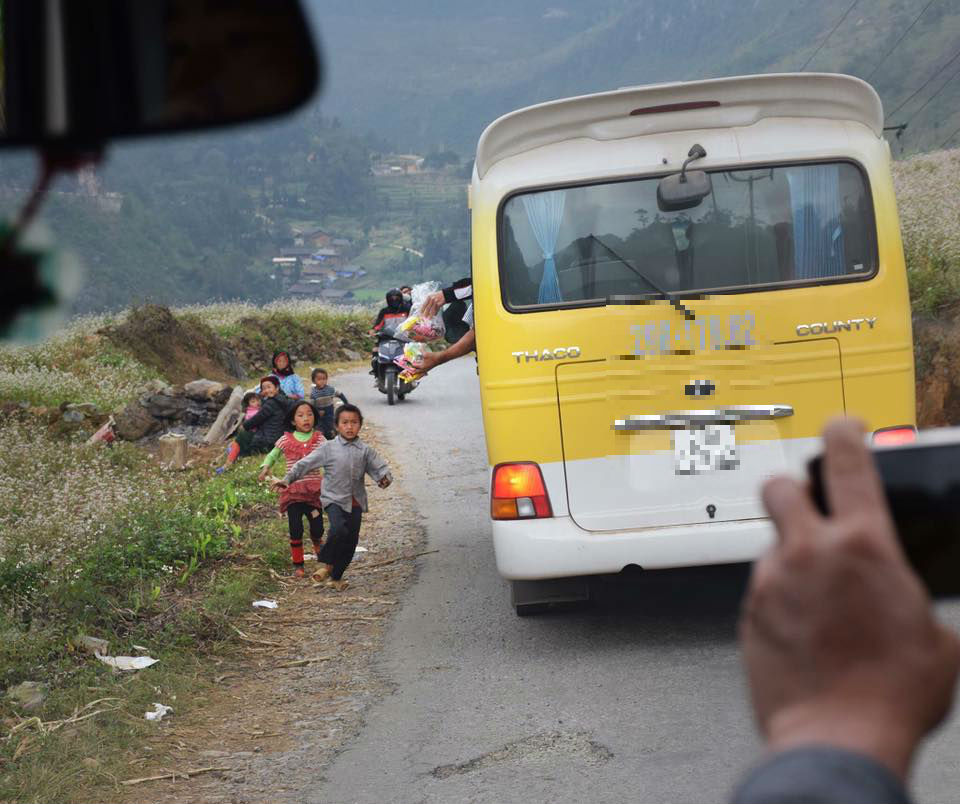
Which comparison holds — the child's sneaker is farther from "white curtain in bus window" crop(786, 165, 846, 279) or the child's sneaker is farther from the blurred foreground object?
the blurred foreground object

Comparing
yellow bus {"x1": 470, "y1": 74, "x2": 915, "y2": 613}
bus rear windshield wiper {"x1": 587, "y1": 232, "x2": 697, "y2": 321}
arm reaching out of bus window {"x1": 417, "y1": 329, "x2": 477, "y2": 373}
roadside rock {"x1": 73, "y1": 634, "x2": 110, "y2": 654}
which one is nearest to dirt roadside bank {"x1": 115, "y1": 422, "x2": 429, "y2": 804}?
roadside rock {"x1": 73, "y1": 634, "x2": 110, "y2": 654}

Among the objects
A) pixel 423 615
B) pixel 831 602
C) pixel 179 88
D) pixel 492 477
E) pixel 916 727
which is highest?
pixel 179 88

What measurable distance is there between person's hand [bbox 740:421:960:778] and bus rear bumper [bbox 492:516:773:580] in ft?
20.2

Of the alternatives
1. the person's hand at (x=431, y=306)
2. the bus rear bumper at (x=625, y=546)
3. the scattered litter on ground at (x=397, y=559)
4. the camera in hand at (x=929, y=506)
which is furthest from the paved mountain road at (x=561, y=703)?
the camera in hand at (x=929, y=506)

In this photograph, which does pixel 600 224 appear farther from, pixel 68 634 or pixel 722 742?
pixel 68 634

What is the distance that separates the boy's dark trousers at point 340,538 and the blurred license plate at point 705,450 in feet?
11.1

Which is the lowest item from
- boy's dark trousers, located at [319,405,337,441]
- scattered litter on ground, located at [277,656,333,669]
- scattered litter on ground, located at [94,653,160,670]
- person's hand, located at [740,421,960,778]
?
scattered litter on ground, located at [277,656,333,669]

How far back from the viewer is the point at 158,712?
6.95 m

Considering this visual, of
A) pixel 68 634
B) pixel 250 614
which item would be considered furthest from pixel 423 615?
pixel 68 634

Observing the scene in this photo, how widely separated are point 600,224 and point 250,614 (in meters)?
3.65

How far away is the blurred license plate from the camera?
285 inches

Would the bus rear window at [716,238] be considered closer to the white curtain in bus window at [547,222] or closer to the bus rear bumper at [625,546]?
the white curtain in bus window at [547,222]

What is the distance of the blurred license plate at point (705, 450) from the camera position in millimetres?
7242

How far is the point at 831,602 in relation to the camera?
1126 mm
